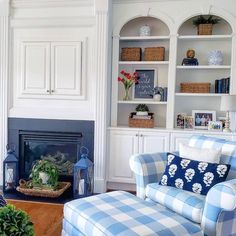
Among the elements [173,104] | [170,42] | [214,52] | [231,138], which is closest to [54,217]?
[173,104]

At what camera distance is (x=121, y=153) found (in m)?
3.77

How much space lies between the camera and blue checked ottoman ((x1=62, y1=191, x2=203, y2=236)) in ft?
5.58

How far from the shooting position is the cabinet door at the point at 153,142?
12.0ft

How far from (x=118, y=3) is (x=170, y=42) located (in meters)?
0.86

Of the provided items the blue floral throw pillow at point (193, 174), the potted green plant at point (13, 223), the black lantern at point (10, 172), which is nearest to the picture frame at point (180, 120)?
the blue floral throw pillow at point (193, 174)

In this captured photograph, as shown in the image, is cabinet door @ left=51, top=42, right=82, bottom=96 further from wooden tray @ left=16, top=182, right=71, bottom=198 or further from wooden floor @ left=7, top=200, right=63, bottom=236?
wooden floor @ left=7, top=200, right=63, bottom=236

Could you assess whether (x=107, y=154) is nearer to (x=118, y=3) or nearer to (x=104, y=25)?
(x=104, y=25)

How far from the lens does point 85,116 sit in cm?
377

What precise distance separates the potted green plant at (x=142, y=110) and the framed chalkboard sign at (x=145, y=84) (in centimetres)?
16

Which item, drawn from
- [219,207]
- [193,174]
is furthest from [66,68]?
[219,207]

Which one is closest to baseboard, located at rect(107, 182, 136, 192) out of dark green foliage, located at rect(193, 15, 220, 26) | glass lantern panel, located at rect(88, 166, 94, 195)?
glass lantern panel, located at rect(88, 166, 94, 195)

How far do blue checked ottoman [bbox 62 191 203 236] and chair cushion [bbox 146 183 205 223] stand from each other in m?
0.18

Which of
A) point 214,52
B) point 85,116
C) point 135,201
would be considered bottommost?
Result: point 135,201

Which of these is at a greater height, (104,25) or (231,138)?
(104,25)
